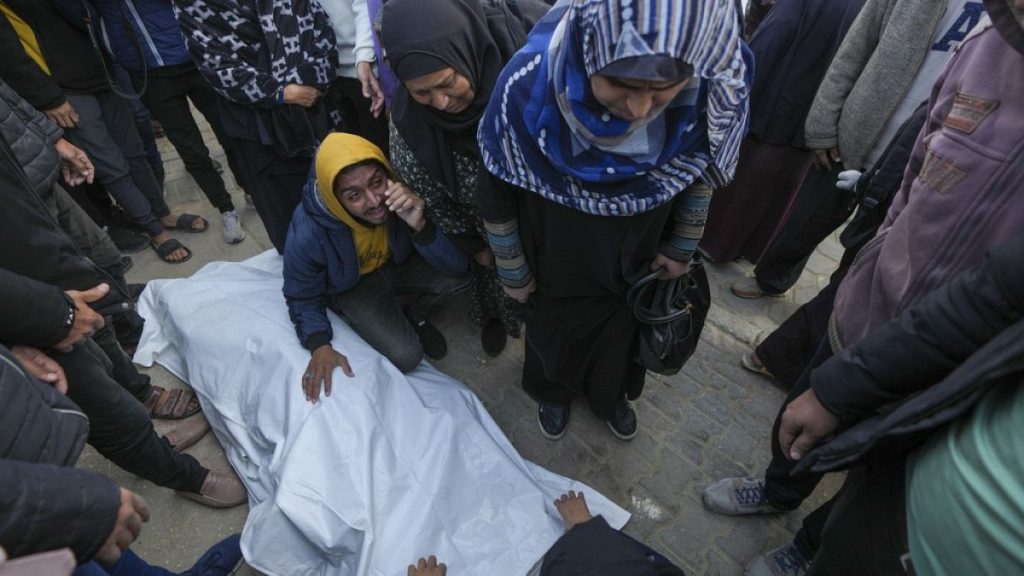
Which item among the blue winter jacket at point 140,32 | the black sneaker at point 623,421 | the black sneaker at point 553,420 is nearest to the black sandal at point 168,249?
the blue winter jacket at point 140,32

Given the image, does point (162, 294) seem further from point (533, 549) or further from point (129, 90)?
point (533, 549)

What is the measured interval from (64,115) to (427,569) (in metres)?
2.96

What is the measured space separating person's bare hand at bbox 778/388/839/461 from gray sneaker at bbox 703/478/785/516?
895mm

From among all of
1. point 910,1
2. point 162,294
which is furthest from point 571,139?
point 162,294

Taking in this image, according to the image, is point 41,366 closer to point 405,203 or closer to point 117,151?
point 405,203

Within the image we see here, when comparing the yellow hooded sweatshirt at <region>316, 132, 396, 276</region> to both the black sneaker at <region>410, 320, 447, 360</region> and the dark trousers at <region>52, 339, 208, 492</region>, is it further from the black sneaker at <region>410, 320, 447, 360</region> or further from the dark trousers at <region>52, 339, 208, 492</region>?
the dark trousers at <region>52, 339, 208, 492</region>

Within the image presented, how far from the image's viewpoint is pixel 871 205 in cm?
187

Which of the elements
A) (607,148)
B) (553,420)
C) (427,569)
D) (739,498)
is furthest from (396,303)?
(739,498)

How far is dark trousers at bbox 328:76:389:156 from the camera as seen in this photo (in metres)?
2.80

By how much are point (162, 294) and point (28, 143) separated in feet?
3.44

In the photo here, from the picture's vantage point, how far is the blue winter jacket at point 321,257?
222 cm

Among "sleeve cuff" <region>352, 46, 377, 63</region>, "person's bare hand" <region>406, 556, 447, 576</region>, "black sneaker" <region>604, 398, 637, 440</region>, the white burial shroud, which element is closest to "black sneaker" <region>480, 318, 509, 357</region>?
the white burial shroud

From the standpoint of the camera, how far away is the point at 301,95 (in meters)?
2.50

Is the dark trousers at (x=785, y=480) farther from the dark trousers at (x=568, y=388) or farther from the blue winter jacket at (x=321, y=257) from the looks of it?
the blue winter jacket at (x=321, y=257)
